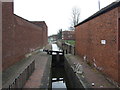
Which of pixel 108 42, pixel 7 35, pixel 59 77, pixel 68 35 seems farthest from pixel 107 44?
pixel 68 35

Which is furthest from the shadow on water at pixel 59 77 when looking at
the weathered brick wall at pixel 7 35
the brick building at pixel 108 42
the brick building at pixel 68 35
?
the brick building at pixel 68 35

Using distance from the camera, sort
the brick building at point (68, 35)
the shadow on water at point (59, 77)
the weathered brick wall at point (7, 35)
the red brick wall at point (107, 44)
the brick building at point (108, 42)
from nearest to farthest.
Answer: the brick building at point (108, 42), the red brick wall at point (107, 44), the weathered brick wall at point (7, 35), the shadow on water at point (59, 77), the brick building at point (68, 35)

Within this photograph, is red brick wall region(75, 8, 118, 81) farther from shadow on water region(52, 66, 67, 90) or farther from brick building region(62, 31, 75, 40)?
brick building region(62, 31, 75, 40)

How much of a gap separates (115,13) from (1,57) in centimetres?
595

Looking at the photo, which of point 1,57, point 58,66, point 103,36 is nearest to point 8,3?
point 1,57

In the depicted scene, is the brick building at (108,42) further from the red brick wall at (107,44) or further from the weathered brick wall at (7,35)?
the weathered brick wall at (7,35)

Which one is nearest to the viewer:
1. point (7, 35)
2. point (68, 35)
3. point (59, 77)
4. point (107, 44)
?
point (107, 44)

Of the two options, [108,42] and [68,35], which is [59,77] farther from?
[68,35]

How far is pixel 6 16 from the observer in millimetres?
11117

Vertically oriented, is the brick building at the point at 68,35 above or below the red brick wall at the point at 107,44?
above

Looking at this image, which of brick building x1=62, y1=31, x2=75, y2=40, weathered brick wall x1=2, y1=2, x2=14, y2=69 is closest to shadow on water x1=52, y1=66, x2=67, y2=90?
weathered brick wall x1=2, y1=2, x2=14, y2=69

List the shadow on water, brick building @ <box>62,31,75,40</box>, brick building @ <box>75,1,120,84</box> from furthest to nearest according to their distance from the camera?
1. brick building @ <box>62,31,75,40</box>
2. the shadow on water
3. brick building @ <box>75,1,120,84</box>

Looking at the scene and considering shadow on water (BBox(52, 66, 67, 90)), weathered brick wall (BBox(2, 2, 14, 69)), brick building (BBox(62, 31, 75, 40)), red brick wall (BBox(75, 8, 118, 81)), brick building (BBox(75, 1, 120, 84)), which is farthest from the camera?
brick building (BBox(62, 31, 75, 40))

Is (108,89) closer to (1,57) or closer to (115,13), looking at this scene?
(115,13)
